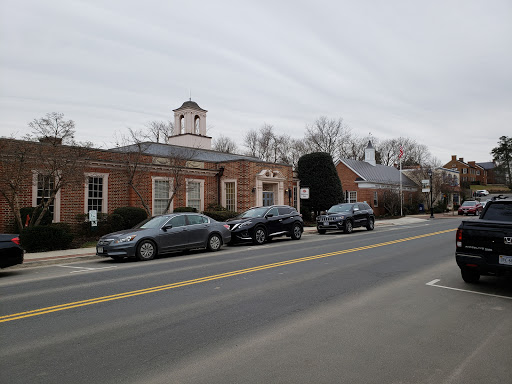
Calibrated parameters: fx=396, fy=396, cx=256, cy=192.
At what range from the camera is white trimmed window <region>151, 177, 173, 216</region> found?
22.5m

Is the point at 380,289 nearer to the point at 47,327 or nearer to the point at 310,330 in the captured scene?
the point at 310,330

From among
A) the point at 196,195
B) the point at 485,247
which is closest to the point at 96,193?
the point at 196,195

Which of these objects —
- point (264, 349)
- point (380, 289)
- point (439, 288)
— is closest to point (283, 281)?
point (380, 289)

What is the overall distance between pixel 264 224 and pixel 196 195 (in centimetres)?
903

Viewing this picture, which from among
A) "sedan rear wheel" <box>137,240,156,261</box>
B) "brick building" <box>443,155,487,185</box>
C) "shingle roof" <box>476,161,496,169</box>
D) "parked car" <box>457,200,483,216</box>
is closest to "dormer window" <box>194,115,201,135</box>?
"sedan rear wheel" <box>137,240,156,261</box>

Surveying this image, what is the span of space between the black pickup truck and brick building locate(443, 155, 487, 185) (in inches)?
3891

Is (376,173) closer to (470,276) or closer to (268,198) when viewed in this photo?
(268,198)

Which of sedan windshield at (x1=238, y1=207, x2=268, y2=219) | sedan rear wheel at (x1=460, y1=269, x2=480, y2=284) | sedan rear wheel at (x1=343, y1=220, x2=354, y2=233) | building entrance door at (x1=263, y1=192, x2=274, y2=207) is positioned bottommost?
sedan rear wheel at (x1=460, y1=269, x2=480, y2=284)

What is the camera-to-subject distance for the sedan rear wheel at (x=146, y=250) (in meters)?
12.4

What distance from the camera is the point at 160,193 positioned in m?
22.9

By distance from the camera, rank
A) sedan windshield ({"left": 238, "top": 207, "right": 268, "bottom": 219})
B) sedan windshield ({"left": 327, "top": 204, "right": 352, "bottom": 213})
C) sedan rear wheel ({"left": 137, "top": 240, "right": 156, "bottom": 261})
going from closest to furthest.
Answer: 1. sedan rear wheel ({"left": 137, "top": 240, "right": 156, "bottom": 261})
2. sedan windshield ({"left": 238, "top": 207, "right": 268, "bottom": 219})
3. sedan windshield ({"left": 327, "top": 204, "right": 352, "bottom": 213})

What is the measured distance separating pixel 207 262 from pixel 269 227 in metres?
6.36

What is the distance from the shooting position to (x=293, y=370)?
4.05m

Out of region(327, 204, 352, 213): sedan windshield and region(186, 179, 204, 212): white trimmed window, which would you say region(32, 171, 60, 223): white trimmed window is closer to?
region(186, 179, 204, 212): white trimmed window
